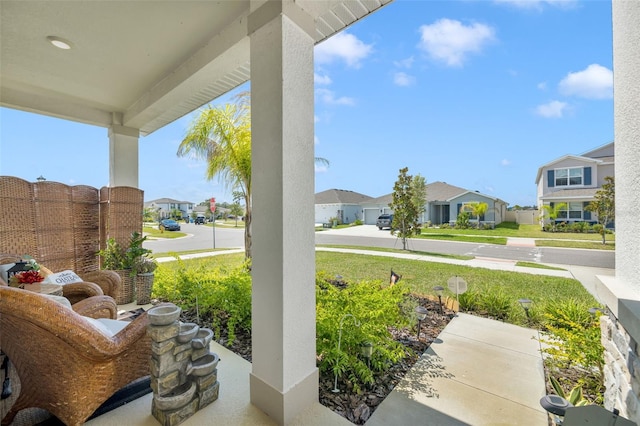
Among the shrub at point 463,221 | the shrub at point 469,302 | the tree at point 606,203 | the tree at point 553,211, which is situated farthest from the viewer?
the shrub at point 463,221

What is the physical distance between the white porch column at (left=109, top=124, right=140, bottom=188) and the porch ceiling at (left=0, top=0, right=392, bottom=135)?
48 centimetres

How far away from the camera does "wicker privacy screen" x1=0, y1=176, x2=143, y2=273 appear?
11.3 feet

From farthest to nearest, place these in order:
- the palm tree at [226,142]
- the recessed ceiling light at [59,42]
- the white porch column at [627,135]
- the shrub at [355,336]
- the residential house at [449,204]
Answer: the residential house at [449,204]
the palm tree at [226,142]
the recessed ceiling light at [59,42]
the shrub at [355,336]
the white porch column at [627,135]

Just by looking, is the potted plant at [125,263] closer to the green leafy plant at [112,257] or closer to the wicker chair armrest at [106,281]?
the green leafy plant at [112,257]

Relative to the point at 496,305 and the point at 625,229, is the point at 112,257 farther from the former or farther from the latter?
the point at 496,305

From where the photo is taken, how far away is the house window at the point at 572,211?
45.3ft

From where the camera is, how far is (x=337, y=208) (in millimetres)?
26719

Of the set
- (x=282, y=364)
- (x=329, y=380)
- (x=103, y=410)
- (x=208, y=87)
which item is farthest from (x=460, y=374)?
(x=208, y=87)

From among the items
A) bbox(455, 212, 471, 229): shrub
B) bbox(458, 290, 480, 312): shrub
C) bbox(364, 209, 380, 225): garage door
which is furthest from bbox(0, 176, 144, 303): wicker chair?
bbox(364, 209, 380, 225): garage door

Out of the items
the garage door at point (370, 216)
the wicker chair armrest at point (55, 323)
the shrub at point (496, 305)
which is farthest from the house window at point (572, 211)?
the wicker chair armrest at point (55, 323)

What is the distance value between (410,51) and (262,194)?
7584 millimetres

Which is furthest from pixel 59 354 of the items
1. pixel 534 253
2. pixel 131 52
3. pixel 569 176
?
pixel 569 176

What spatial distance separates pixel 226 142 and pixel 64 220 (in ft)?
9.10

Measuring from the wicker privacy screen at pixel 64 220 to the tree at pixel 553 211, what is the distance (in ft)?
58.8
